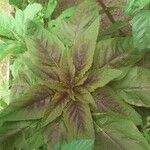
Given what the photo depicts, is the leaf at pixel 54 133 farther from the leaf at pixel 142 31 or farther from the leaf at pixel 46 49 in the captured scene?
the leaf at pixel 142 31

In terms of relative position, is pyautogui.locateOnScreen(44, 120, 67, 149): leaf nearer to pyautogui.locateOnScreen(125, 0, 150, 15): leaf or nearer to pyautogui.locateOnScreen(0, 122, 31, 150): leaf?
pyautogui.locateOnScreen(0, 122, 31, 150): leaf

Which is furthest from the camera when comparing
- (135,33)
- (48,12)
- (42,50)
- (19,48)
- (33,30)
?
(48,12)

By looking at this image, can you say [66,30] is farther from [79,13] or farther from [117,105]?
[117,105]

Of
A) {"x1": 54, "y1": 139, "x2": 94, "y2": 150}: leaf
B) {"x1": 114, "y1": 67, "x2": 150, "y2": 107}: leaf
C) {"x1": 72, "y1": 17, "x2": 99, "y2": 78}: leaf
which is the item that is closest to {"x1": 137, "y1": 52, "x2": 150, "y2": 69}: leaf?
{"x1": 114, "y1": 67, "x2": 150, "y2": 107}: leaf

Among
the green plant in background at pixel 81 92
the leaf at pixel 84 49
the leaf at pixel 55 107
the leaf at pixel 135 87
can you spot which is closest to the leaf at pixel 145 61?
the green plant in background at pixel 81 92

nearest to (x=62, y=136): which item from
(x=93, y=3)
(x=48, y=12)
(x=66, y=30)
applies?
(x=66, y=30)

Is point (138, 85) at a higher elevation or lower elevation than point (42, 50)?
lower
